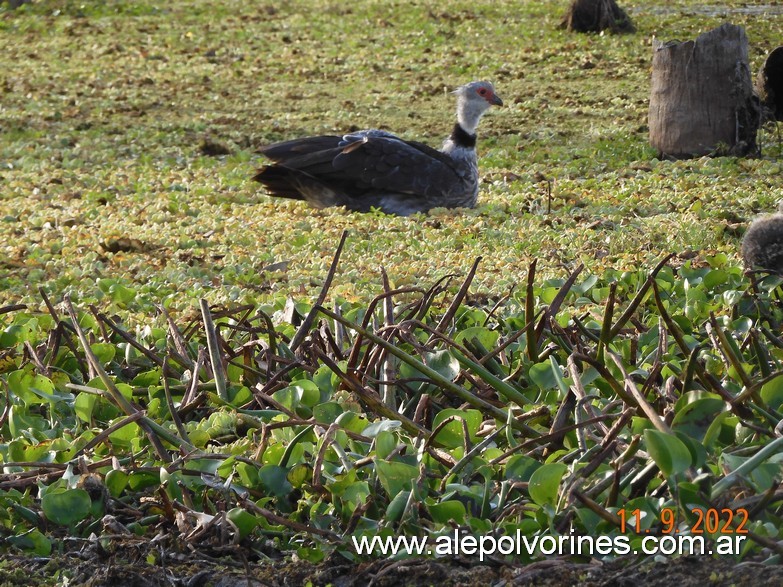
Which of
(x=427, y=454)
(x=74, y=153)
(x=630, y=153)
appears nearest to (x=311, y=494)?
(x=427, y=454)

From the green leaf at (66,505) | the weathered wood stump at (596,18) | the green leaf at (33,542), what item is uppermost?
the weathered wood stump at (596,18)

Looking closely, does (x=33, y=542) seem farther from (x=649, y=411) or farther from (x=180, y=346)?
(x=649, y=411)

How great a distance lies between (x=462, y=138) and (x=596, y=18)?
643 cm

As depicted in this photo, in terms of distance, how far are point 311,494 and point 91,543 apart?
45 centimetres

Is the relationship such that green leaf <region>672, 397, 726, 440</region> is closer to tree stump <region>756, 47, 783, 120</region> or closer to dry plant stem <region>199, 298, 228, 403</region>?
dry plant stem <region>199, 298, 228, 403</region>

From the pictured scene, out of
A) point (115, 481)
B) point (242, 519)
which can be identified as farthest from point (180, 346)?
point (242, 519)

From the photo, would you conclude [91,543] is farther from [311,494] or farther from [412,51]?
[412,51]

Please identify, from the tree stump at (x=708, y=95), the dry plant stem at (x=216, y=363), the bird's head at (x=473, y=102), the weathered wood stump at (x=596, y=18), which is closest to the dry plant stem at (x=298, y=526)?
the dry plant stem at (x=216, y=363)

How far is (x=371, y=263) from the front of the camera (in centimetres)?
614

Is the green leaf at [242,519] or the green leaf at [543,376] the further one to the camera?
the green leaf at [543,376]

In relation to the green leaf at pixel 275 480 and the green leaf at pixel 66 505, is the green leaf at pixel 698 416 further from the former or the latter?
the green leaf at pixel 66 505

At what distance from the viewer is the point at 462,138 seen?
8.34 metres

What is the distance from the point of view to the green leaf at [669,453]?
1.92 metres

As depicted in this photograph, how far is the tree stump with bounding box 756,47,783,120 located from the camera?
9.59m
